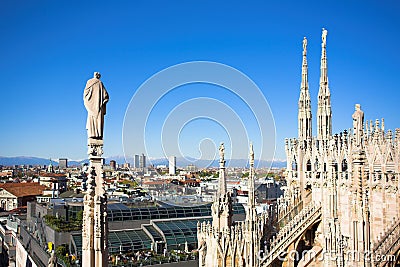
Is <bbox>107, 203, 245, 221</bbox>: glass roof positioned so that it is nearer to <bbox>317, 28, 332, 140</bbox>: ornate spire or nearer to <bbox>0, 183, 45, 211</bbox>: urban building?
<bbox>317, 28, 332, 140</bbox>: ornate spire

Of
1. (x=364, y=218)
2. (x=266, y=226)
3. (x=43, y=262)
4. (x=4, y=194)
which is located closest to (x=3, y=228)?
(x=43, y=262)

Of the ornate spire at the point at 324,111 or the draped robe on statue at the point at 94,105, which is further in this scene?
the ornate spire at the point at 324,111

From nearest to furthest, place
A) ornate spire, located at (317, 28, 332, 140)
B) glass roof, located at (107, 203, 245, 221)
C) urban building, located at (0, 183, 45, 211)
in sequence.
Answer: ornate spire, located at (317, 28, 332, 140) < glass roof, located at (107, 203, 245, 221) < urban building, located at (0, 183, 45, 211)

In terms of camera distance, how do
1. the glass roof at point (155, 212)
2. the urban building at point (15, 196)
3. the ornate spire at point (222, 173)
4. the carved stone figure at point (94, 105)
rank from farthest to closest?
the urban building at point (15, 196)
the glass roof at point (155, 212)
the ornate spire at point (222, 173)
the carved stone figure at point (94, 105)

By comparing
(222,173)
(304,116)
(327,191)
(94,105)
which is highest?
(304,116)

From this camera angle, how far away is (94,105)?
5.10 metres

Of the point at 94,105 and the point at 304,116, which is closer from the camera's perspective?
the point at 94,105

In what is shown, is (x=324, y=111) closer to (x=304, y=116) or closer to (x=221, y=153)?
(x=304, y=116)

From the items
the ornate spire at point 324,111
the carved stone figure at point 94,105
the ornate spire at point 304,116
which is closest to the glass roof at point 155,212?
the ornate spire at point 304,116

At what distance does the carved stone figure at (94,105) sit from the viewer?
16.7 feet

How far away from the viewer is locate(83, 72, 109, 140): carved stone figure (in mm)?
5090

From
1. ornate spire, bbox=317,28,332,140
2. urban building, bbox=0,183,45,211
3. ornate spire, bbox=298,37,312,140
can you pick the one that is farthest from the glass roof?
urban building, bbox=0,183,45,211

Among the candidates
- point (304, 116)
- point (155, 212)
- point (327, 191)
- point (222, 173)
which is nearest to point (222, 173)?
point (222, 173)

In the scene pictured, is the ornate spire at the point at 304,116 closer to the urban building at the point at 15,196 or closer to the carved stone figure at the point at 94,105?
the carved stone figure at the point at 94,105
